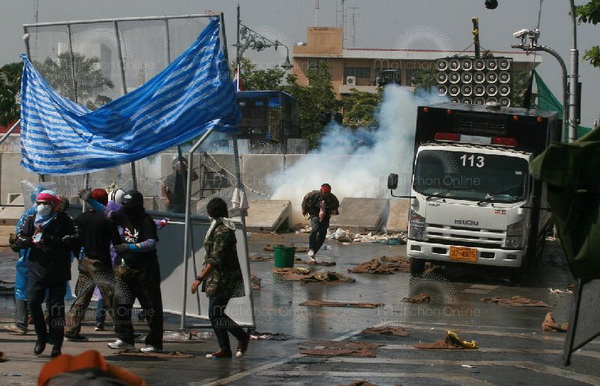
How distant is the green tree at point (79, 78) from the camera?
12938mm

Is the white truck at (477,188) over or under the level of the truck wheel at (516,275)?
over

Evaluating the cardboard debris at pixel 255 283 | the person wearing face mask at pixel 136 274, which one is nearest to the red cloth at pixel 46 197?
the person wearing face mask at pixel 136 274

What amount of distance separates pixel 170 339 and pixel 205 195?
3.38 m

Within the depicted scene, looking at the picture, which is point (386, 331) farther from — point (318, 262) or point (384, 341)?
point (318, 262)

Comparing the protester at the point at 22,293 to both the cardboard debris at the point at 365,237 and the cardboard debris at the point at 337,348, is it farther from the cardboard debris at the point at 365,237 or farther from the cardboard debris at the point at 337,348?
the cardboard debris at the point at 365,237

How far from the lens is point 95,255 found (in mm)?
11469

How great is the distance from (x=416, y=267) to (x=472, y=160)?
7.97ft

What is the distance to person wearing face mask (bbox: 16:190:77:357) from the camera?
35.2 ft

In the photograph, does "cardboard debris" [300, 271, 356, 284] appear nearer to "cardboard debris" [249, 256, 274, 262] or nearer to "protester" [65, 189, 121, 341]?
"cardboard debris" [249, 256, 274, 262]

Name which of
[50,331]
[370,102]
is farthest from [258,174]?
[370,102]

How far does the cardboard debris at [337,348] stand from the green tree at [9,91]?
47289 millimetres

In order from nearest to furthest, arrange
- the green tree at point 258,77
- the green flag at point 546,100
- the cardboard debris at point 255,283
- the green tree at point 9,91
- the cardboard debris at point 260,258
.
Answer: the cardboard debris at point 255,283, the cardboard debris at point 260,258, the green flag at point 546,100, the green tree at point 9,91, the green tree at point 258,77

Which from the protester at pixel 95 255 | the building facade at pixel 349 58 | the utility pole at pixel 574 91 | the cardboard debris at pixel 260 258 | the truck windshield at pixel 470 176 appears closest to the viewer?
the protester at pixel 95 255

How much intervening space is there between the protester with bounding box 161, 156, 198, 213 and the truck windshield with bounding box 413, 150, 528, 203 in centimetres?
685
